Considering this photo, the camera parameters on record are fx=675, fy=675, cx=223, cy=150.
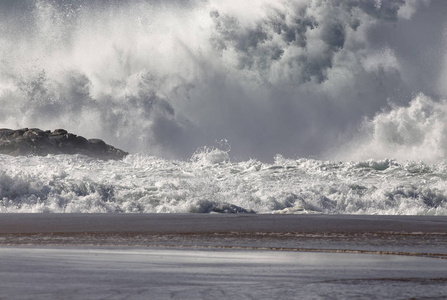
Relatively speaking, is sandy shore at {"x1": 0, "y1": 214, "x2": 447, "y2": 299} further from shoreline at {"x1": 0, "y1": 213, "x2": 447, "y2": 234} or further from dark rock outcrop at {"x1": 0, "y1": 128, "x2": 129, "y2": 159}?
dark rock outcrop at {"x1": 0, "y1": 128, "x2": 129, "y2": 159}

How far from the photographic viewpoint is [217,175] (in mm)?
75562

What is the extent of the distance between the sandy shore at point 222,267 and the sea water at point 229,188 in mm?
36440

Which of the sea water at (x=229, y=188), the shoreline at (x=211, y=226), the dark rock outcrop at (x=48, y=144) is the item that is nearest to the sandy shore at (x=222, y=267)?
the shoreline at (x=211, y=226)

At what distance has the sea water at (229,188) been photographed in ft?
206

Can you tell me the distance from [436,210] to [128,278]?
57171 millimetres

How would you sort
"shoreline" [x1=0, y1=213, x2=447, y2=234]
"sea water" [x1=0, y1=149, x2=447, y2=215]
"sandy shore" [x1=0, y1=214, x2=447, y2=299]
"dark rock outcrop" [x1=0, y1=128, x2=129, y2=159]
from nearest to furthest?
1. "sandy shore" [x1=0, y1=214, x2=447, y2=299]
2. "shoreline" [x1=0, y1=213, x2=447, y2=234]
3. "sea water" [x1=0, y1=149, x2=447, y2=215]
4. "dark rock outcrop" [x1=0, y1=128, x2=129, y2=159]

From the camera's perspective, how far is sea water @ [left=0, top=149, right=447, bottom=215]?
62844 millimetres

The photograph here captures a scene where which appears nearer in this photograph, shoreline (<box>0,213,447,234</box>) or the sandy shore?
the sandy shore

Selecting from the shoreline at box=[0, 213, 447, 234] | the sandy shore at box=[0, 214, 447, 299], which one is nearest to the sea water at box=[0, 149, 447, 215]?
the shoreline at box=[0, 213, 447, 234]

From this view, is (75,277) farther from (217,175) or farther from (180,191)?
(217,175)

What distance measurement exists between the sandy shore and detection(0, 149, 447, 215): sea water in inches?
1435

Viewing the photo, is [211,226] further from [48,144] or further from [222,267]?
[48,144]

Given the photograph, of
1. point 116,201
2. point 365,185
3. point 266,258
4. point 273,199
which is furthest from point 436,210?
Answer: point 266,258

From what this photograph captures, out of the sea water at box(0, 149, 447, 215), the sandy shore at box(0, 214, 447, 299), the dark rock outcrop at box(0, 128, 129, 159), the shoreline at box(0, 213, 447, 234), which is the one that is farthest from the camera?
the dark rock outcrop at box(0, 128, 129, 159)
